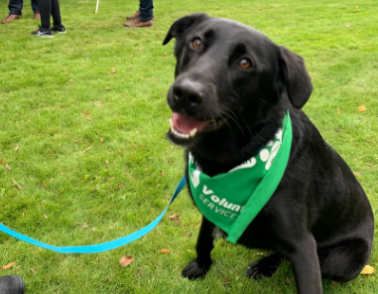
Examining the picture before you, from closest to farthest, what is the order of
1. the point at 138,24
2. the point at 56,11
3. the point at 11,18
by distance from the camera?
the point at 56,11 < the point at 138,24 < the point at 11,18

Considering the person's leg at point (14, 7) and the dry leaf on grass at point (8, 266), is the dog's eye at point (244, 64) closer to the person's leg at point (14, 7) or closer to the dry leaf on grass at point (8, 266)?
the dry leaf on grass at point (8, 266)

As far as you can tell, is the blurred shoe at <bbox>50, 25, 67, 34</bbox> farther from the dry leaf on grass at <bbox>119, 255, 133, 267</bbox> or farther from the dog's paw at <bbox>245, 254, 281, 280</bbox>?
the dog's paw at <bbox>245, 254, 281, 280</bbox>

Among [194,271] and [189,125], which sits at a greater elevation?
[189,125]

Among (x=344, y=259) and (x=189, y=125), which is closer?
(x=189, y=125)

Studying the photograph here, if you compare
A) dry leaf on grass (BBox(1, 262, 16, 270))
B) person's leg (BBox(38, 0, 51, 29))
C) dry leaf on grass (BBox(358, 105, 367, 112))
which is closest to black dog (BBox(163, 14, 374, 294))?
dry leaf on grass (BBox(1, 262, 16, 270))

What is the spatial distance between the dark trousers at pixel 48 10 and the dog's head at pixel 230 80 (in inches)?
249

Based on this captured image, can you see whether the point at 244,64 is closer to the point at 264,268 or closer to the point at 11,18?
the point at 264,268

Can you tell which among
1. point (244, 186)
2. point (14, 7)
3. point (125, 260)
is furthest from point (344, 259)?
point (14, 7)

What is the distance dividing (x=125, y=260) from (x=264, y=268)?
3.54 ft

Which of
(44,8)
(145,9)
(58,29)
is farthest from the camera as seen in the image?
(145,9)

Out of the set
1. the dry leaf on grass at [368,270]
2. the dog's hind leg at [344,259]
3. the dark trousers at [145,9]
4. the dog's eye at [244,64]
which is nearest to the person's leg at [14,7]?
the dark trousers at [145,9]

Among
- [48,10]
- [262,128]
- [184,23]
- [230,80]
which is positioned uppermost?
[184,23]

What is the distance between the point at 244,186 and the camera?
184 centimetres

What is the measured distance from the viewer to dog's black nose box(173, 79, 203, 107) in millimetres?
1484
